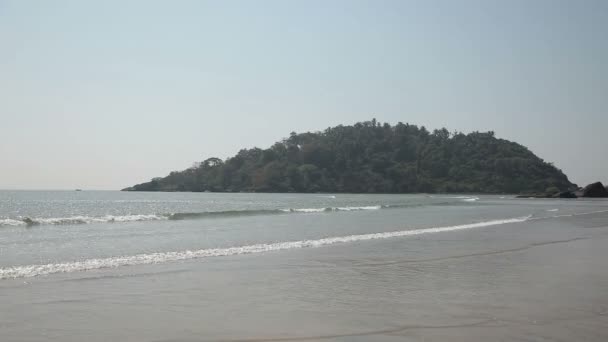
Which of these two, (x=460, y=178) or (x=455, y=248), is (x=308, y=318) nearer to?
(x=455, y=248)

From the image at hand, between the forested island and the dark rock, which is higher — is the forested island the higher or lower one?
the higher one

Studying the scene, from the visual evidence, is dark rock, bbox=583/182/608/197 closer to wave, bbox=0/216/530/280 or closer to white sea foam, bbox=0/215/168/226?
white sea foam, bbox=0/215/168/226

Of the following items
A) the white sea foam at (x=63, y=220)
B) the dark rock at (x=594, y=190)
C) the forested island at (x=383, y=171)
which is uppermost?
the forested island at (x=383, y=171)

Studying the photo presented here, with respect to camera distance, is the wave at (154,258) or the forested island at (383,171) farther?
the forested island at (383,171)

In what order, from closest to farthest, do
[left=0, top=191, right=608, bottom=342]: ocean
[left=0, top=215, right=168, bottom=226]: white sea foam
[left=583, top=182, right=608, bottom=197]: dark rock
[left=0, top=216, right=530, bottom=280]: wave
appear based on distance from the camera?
[left=0, top=191, right=608, bottom=342]: ocean → [left=0, top=216, right=530, bottom=280]: wave → [left=0, top=215, right=168, bottom=226]: white sea foam → [left=583, top=182, right=608, bottom=197]: dark rock

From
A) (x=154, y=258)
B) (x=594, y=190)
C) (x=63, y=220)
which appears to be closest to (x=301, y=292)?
(x=154, y=258)

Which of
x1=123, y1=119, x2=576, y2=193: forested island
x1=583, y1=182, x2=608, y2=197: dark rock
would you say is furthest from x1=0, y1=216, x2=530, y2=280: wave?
x1=123, y1=119, x2=576, y2=193: forested island

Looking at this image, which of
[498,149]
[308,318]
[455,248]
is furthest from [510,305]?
[498,149]

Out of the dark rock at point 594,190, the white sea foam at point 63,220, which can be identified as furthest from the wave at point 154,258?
the dark rock at point 594,190

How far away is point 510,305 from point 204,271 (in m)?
7.42

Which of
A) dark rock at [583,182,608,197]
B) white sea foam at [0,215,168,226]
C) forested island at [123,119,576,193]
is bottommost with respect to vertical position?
white sea foam at [0,215,168,226]

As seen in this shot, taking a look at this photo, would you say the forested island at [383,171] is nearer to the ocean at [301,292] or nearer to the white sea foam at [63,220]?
the white sea foam at [63,220]

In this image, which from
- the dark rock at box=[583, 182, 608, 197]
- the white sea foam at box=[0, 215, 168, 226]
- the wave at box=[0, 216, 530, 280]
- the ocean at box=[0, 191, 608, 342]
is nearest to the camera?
the ocean at box=[0, 191, 608, 342]

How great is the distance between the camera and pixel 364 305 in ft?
30.0
